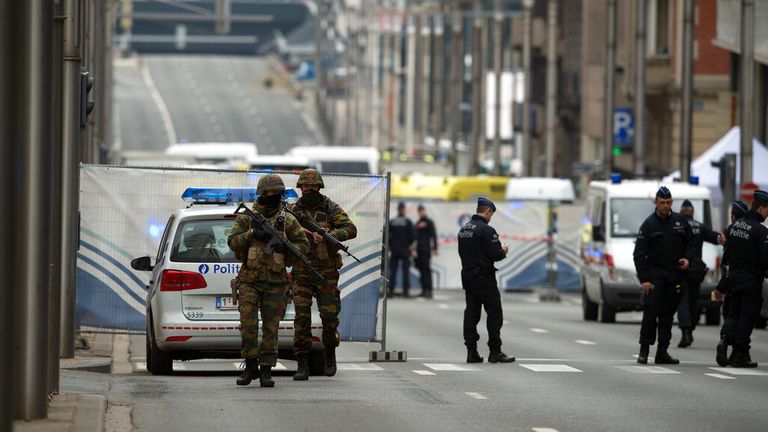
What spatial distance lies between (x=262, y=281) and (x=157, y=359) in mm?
2144

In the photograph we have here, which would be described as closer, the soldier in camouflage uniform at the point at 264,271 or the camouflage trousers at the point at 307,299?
the soldier in camouflage uniform at the point at 264,271

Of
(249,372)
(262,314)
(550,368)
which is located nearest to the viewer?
(262,314)

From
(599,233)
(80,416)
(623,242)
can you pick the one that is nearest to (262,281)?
(80,416)

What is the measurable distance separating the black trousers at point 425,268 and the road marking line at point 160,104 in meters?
74.4

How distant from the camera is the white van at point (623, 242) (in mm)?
28453

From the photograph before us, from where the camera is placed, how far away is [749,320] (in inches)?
745

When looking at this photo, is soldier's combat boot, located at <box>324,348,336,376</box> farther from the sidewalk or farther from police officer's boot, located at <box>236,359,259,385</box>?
the sidewalk

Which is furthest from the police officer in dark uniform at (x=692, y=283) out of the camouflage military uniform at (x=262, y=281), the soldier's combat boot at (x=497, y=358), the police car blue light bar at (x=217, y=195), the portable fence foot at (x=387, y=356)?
the camouflage military uniform at (x=262, y=281)

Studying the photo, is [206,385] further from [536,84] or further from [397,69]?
[397,69]

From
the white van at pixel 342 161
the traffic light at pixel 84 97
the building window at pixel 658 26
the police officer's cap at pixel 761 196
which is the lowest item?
the police officer's cap at pixel 761 196

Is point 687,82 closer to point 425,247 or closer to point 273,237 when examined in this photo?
point 425,247

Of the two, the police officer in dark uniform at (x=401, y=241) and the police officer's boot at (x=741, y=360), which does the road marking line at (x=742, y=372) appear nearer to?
the police officer's boot at (x=741, y=360)

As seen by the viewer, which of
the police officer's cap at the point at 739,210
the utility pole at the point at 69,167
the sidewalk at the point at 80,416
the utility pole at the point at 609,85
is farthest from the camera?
the utility pole at the point at 609,85

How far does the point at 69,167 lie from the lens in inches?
750
